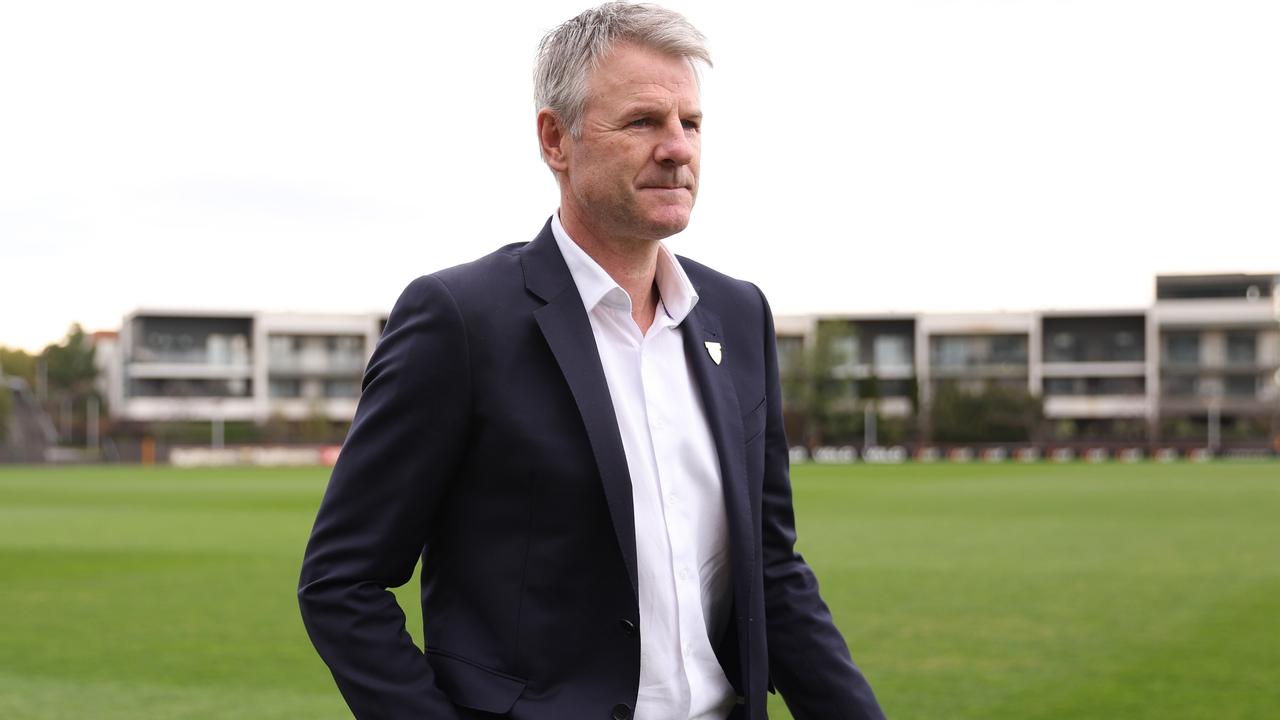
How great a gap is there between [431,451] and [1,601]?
12507 millimetres

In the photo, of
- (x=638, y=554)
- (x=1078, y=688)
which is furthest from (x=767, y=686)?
(x=1078, y=688)

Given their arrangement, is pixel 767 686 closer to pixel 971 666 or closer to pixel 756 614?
pixel 756 614

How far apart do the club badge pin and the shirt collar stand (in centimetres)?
6

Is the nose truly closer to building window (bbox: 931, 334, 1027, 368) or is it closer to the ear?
the ear

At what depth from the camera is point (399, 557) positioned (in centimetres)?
205

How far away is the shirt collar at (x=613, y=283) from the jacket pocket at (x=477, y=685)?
0.56m

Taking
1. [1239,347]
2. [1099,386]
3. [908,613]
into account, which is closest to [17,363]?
[1099,386]

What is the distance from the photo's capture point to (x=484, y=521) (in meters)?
→ 2.04

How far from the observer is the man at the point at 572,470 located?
Result: 200 cm

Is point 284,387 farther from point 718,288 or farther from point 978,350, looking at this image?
point 718,288

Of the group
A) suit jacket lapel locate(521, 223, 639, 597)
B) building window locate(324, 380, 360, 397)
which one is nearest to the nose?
suit jacket lapel locate(521, 223, 639, 597)

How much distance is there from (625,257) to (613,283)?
0.08 meters

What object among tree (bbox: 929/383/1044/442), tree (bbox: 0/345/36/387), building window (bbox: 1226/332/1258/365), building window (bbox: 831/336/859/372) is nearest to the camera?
tree (bbox: 929/383/1044/442)

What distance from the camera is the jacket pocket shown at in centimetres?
202
